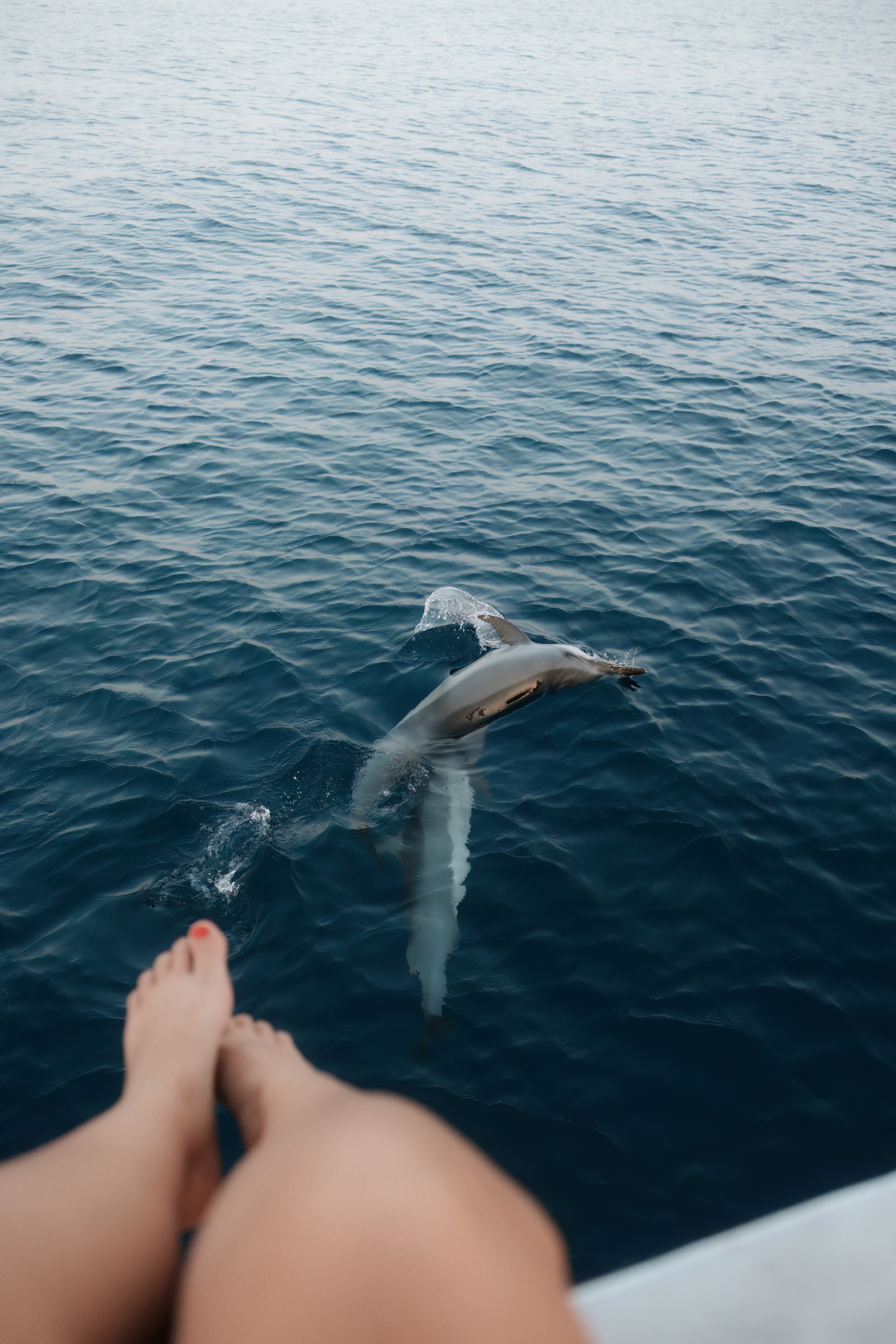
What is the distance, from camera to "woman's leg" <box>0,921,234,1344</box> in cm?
203

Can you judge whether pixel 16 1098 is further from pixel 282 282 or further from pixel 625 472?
pixel 282 282

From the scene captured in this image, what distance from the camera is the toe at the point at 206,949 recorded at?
13.3ft

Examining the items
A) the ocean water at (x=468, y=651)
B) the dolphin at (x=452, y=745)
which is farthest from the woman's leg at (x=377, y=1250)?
the dolphin at (x=452, y=745)

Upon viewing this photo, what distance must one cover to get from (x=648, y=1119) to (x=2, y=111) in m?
46.2

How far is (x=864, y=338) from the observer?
Result: 21703 millimetres

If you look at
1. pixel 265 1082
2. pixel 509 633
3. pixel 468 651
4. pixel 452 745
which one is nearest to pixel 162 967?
pixel 265 1082

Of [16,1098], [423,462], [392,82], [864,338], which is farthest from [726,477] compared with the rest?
[392,82]

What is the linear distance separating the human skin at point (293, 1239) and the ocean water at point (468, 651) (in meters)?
4.70

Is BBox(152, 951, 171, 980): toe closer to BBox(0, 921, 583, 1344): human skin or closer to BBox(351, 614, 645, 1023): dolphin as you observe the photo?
BBox(0, 921, 583, 1344): human skin

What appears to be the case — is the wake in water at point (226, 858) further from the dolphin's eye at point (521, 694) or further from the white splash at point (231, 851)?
the dolphin's eye at point (521, 694)

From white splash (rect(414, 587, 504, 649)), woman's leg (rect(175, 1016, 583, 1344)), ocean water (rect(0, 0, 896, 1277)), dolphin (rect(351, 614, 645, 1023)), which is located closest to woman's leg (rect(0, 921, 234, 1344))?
woman's leg (rect(175, 1016, 583, 1344))

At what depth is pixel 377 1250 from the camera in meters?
1.59

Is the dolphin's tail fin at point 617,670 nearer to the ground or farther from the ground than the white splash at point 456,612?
farther from the ground

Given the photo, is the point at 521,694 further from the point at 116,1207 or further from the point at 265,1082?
the point at 116,1207
